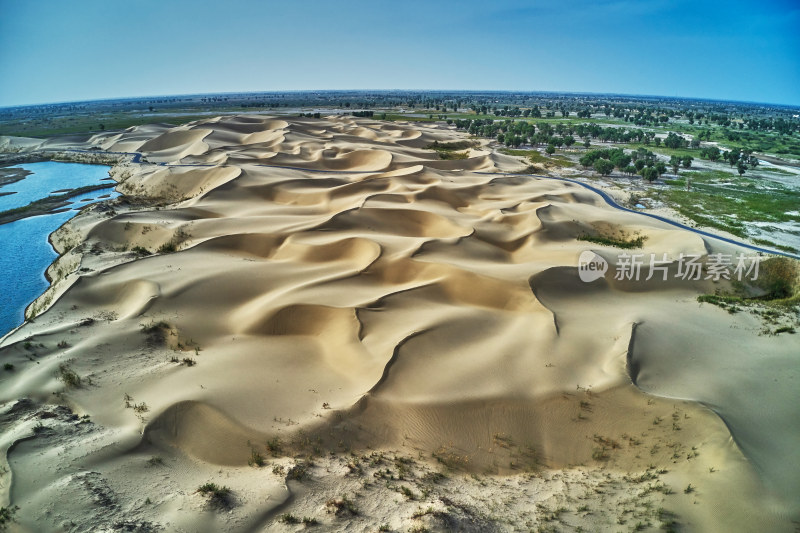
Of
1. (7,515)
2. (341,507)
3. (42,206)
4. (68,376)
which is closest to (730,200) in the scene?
(341,507)

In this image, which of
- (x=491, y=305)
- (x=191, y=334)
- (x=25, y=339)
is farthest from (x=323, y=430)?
(x=25, y=339)

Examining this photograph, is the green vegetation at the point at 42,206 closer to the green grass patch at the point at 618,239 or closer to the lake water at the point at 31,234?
the lake water at the point at 31,234

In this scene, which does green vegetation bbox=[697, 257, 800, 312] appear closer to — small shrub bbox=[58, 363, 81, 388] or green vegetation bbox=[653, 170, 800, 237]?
green vegetation bbox=[653, 170, 800, 237]

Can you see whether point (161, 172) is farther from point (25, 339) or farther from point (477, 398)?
point (477, 398)

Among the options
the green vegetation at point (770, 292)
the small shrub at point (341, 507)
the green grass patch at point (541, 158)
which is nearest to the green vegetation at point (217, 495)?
the small shrub at point (341, 507)

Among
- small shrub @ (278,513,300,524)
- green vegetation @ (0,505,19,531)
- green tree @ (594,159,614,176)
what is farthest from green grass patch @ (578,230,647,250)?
green vegetation @ (0,505,19,531)

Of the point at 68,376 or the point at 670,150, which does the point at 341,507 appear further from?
the point at 670,150
